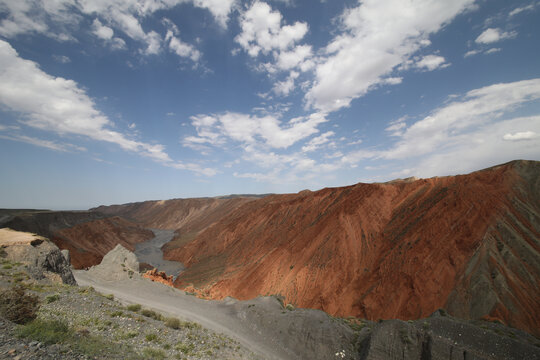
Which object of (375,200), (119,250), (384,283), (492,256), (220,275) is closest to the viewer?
(492,256)

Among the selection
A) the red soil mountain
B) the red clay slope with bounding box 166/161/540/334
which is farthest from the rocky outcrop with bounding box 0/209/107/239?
the red soil mountain

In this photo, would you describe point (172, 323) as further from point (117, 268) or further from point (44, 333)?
point (117, 268)

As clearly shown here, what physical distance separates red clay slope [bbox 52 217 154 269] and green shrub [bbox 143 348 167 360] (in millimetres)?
38483

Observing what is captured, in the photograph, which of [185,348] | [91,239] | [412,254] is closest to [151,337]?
[185,348]

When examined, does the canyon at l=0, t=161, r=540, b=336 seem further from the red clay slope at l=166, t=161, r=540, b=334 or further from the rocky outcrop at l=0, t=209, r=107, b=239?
the rocky outcrop at l=0, t=209, r=107, b=239

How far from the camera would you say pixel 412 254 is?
68.7 feet

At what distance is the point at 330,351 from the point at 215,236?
140 feet

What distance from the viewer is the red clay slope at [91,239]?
4062 cm

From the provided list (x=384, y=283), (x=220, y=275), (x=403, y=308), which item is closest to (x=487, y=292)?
(x=403, y=308)

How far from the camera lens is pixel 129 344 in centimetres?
852

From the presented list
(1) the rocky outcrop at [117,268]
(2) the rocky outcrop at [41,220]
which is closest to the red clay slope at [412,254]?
(1) the rocky outcrop at [117,268]

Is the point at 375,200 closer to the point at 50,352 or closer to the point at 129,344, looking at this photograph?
the point at 129,344

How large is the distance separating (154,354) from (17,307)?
15.4 feet

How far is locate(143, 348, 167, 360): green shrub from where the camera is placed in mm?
8164
